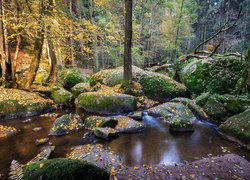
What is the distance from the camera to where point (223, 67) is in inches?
395

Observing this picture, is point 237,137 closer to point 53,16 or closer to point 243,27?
point 53,16

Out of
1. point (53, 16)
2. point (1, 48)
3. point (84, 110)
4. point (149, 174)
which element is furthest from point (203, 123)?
point (1, 48)

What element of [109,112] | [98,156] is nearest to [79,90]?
[109,112]

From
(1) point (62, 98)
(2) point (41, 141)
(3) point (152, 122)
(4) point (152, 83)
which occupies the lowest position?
(3) point (152, 122)

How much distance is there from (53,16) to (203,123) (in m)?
7.38

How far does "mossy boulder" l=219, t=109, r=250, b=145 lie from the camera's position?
547 centimetres

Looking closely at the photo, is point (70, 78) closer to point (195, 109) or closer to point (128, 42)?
point (128, 42)

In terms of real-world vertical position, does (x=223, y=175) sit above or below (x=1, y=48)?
below

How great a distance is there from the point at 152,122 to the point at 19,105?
552cm

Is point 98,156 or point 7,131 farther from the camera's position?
point 7,131

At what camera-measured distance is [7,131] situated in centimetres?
628

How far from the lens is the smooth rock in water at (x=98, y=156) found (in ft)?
14.5

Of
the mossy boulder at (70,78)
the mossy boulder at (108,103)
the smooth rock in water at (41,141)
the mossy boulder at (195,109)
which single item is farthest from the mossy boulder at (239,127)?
the mossy boulder at (70,78)

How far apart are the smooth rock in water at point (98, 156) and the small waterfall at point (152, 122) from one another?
8.14 feet
